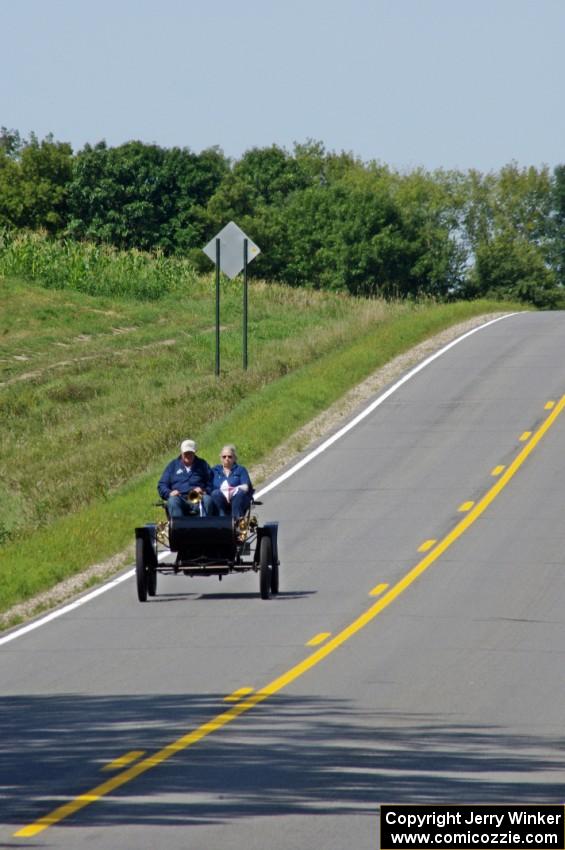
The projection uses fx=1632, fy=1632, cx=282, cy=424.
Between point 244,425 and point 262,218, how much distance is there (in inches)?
2867

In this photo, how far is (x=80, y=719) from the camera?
12703 millimetres

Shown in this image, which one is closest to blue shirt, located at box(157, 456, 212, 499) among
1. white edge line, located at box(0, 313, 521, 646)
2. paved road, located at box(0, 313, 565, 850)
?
paved road, located at box(0, 313, 565, 850)

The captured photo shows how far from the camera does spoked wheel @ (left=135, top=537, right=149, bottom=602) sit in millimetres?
19328

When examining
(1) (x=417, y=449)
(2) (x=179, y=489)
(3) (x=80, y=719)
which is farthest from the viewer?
(1) (x=417, y=449)

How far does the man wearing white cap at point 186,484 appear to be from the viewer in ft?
65.2

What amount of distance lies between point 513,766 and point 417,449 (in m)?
21.3

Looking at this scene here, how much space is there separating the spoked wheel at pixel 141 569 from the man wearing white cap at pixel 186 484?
0.63 metres

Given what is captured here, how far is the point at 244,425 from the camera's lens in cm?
3469

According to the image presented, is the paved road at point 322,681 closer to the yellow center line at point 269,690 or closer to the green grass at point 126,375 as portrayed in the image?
the yellow center line at point 269,690

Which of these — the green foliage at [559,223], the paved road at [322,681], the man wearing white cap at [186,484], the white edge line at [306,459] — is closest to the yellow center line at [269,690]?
the paved road at [322,681]

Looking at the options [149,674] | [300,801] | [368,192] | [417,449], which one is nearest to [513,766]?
[300,801]

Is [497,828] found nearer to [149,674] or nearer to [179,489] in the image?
[149,674]

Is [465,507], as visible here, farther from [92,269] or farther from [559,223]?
[559,223]

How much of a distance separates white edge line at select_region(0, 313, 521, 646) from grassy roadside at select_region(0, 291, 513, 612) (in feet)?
2.50
